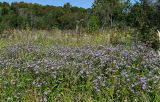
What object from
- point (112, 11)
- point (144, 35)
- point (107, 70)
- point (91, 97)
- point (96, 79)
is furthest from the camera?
point (112, 11)

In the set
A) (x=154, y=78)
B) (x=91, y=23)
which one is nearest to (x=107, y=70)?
(x=154, y=78)

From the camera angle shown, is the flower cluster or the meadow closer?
the meadow

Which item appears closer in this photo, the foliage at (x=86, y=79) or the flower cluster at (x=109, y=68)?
the foliage at (x=86, y=79)

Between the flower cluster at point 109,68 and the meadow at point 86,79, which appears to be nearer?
the meadow at point 86,79

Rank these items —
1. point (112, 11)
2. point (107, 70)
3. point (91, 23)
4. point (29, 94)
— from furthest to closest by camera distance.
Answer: point (112, 11)
point (91, 23)
point (107, 70)
point (29, 94)

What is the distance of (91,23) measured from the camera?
19.9m

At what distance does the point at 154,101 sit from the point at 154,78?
20.0 inches

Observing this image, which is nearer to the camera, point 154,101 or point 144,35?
point 154,101

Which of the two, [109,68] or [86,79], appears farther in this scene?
[109,68]

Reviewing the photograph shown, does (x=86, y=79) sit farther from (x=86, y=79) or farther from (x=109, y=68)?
(x=109, y=68)

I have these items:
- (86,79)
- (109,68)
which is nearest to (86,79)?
(86,79)

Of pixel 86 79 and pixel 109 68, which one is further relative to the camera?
pixel 109 68

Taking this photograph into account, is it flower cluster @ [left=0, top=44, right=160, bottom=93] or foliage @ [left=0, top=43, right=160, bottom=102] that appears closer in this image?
foliage @ [left=0, top=43, right=160, bottom=102]

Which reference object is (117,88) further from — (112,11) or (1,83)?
(112,11)
